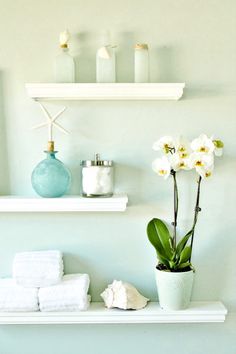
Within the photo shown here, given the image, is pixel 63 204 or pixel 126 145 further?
pixel 126 145

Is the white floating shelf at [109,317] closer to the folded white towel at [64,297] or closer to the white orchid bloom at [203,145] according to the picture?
the folded white towel at [64,297]

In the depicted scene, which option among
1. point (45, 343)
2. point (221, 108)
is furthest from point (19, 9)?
point (45, 343)

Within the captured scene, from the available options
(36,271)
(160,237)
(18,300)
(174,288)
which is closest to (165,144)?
(160,237)

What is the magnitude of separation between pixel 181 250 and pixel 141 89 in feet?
1.74

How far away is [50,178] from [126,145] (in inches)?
11.3

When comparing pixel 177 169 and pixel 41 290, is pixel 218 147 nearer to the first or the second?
pixel 177 169

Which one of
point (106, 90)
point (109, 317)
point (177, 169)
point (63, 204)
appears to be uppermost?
point (106, 90)

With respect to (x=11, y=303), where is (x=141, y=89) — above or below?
above

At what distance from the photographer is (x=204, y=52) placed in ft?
5.32

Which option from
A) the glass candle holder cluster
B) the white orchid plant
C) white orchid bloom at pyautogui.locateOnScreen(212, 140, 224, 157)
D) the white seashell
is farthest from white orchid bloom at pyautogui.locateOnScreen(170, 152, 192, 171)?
the white seashell

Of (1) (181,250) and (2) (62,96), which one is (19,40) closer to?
(2) (62,96)

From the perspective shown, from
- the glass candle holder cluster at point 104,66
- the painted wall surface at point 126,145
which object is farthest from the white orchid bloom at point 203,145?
the glass candle holder cluster at point 104,66

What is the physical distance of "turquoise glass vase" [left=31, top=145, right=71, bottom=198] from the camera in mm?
1537

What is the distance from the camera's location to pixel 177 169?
1.55 m
